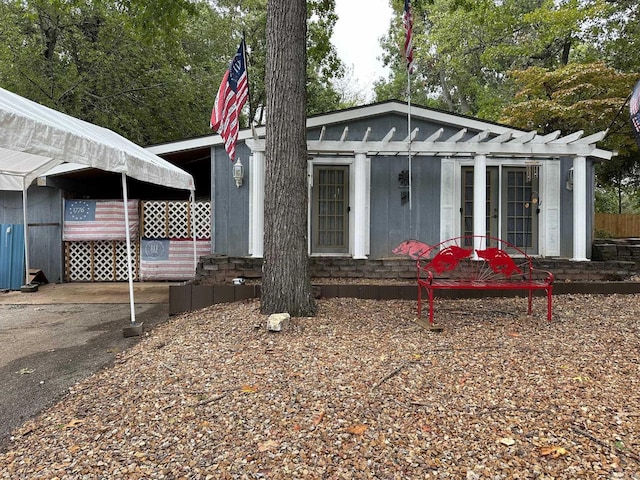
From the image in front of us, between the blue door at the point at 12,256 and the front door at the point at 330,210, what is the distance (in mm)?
5680

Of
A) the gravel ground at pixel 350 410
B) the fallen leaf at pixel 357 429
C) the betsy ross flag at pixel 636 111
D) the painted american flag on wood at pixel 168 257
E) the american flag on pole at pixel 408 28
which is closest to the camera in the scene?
the gravel ground at pixel 350 410

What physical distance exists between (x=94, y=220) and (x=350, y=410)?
777 centimetres

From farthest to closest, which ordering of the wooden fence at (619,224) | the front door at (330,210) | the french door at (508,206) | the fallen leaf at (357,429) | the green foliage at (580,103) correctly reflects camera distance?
the wooden fence at (619,224)
the green foliage at (580,103)
the french door at (508,206)
the front door at (330,210)
the fallen leaf at (357,429)

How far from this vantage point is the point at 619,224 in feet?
48.4

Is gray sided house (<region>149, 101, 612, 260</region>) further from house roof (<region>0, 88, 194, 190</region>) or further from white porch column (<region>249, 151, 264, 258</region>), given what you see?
house roof (<region>0, 88, 194, 190</region>)

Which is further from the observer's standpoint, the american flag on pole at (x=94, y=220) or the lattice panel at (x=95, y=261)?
the lattice panel at (x=95, y=261)

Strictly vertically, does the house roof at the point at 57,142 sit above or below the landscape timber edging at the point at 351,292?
above

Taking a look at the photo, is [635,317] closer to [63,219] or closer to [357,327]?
[357,327]

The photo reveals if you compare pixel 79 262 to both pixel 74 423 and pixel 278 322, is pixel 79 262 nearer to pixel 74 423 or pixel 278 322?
pixel 278 322

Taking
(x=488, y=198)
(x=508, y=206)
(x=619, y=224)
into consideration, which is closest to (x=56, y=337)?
(x=488, y=198)

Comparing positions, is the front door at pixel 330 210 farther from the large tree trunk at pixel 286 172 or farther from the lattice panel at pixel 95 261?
the lattice panel at pixel 95 261

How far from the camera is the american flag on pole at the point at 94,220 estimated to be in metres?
8.04

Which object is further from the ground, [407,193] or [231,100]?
[231,100]

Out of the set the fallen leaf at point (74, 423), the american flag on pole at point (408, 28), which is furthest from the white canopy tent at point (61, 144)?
the american flag on pole at point (408, 28)
